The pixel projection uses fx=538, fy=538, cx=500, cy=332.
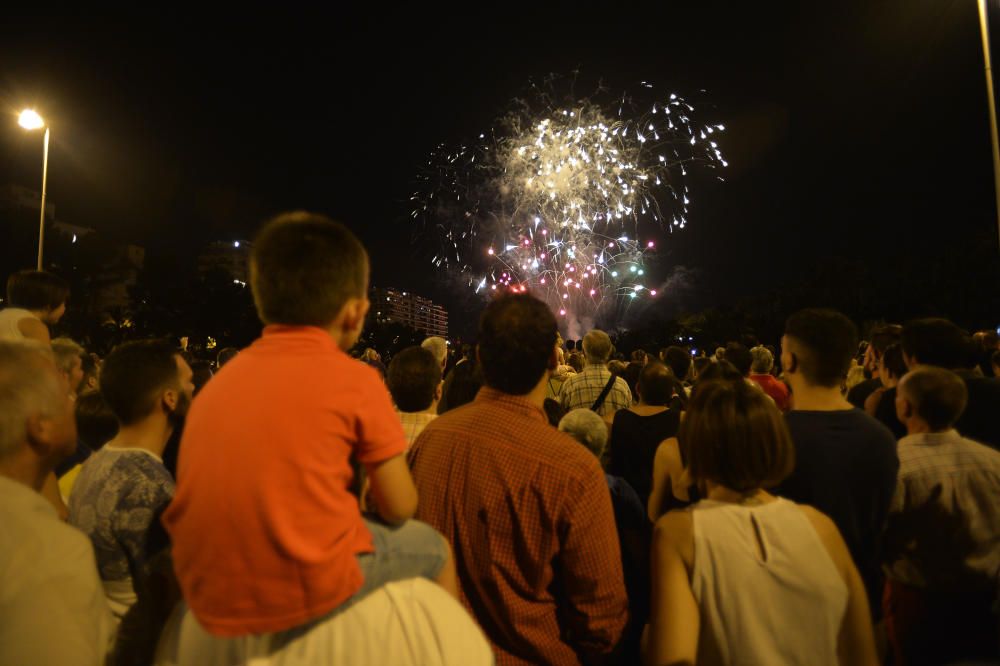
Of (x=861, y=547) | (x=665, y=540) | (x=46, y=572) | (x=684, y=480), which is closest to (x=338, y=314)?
(x=46, y=572)

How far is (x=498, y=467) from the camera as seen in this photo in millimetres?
2113

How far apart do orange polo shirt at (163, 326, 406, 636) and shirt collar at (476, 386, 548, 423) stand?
34.0 inches

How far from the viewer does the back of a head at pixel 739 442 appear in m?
2.12

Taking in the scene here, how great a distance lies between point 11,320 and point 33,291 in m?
0.57

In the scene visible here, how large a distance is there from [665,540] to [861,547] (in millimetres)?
1624

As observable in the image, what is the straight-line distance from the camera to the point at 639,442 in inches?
168

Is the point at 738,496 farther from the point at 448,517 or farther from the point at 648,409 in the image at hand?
the point at 648,409

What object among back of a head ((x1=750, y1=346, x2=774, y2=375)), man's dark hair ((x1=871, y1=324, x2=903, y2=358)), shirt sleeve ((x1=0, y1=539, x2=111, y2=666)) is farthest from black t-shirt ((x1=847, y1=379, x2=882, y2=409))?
shirt sleeve ((x1=0, y1=539, x2=111, y2=666))

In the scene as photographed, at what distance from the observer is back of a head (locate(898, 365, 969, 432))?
316 centimetres

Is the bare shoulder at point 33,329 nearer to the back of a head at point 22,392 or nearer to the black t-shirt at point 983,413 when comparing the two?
the back of a head at point 22,392

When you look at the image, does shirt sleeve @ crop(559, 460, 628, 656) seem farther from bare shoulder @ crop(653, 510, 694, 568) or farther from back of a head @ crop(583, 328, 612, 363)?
back of a head @ crop(583, 328, 612, 363)

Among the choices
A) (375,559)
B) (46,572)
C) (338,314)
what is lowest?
(46,572)

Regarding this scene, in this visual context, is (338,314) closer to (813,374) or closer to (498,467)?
(498,467)

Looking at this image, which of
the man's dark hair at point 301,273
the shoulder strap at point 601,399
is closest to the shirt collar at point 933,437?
the shoulder strap at point 601,399
